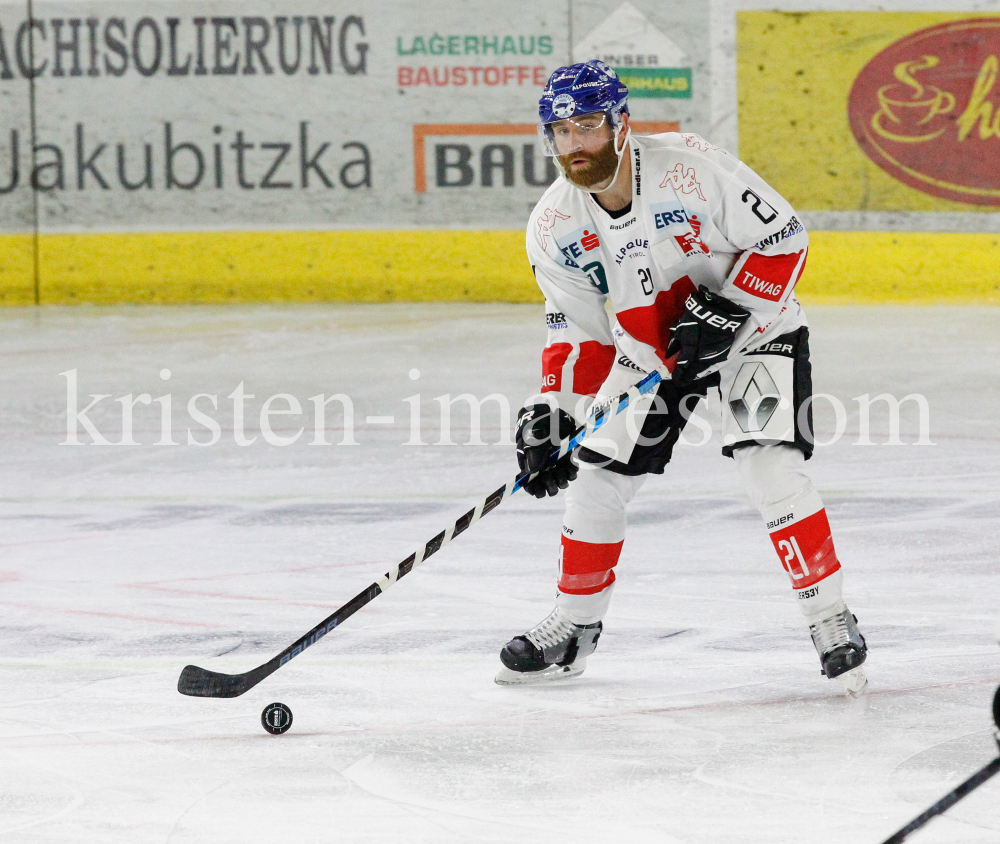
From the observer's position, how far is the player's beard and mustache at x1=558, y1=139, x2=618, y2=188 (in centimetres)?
263

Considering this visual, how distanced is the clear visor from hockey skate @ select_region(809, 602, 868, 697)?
3.09 feet

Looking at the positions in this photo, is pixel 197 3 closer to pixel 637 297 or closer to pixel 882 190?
pixel 882 190

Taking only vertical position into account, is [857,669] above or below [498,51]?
below

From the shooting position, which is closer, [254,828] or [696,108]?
[254,828]

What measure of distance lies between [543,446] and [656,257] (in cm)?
41

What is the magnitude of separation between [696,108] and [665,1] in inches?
25.6

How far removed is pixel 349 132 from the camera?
8766 mm

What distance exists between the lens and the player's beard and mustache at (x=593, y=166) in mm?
2631

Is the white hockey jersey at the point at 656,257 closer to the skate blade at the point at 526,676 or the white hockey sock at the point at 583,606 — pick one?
the white hockey sock at the point at 583,606

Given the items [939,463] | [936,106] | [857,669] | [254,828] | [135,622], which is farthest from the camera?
[936,106]

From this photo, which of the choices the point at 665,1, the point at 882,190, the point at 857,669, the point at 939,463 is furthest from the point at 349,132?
the point at 857,669

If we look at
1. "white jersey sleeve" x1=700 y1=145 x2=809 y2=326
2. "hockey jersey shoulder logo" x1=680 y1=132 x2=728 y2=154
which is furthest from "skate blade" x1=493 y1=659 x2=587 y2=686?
"hockey jersey shoulder logo" x1=680 y1=132 x2=728 y2=154

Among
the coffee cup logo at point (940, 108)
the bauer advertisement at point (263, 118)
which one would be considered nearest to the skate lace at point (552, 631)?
the bauer advertisement at point (263, 118)

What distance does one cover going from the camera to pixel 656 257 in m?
2.72
